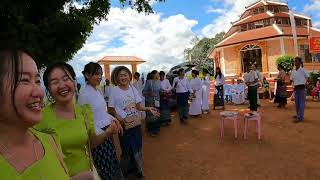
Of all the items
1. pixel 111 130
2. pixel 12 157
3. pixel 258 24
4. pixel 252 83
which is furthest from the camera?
pixel 258 24

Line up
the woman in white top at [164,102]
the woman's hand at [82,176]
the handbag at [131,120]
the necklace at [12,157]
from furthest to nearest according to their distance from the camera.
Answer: the woman in white top at [164,102] → the handbag at [131,120] → the woman's hand at [82,176] → the necklace at [12,157]

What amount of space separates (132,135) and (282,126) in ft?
20.7

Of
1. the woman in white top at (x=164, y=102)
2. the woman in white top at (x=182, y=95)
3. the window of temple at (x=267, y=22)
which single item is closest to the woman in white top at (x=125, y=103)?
the woman in white top at (x=164, y=102)

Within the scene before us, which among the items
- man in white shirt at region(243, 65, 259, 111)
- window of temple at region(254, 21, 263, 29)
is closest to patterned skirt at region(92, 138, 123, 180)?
man in white shirt at region(243, 65, 259, 111)

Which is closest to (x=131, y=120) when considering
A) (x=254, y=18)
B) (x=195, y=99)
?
(x=195, y=99)

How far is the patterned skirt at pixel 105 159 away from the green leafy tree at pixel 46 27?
10.6 feet

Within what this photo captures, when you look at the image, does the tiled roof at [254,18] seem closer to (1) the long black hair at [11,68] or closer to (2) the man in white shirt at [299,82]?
(2) the man in white shirt at [299,82]

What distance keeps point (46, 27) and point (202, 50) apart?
127 ft

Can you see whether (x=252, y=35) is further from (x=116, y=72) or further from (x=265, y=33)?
(x=116, y=72)

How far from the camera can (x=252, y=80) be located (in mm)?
12320

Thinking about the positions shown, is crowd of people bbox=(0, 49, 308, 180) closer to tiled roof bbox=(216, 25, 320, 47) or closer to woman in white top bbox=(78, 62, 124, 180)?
woman in white top bbox=(78, 62, 124, 180)

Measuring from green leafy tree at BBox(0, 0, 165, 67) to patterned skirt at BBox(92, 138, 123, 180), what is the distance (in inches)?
127

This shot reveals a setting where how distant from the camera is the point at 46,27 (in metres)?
7.04

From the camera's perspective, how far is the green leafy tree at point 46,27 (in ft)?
21.0
